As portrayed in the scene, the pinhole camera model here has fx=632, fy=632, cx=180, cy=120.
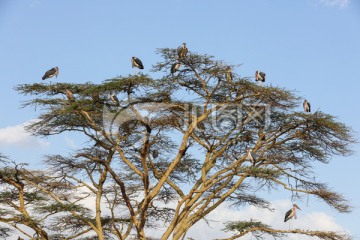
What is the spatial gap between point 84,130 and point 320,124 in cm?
771

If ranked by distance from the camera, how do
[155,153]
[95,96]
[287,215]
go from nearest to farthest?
[95,96] → [287,215] → [155,153]

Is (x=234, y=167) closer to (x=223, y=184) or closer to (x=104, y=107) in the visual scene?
(x=223, y=184)

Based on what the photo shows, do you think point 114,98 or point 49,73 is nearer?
point 114,98

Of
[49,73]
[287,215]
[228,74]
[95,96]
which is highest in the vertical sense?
[228,74]

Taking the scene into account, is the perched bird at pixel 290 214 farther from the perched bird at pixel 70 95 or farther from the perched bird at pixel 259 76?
the perched bird at pixel 70 95

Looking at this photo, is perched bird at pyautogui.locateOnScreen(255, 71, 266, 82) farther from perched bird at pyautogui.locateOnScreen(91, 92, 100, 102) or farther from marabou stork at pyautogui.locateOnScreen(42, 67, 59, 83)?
marabou stork at pyautogui.locateOnScreen(42, 67, 59, 83)

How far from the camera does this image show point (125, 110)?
20.2 meters

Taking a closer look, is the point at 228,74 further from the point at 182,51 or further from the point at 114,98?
the point at 114,98

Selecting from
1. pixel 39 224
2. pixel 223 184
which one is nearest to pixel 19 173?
pixel 39 224

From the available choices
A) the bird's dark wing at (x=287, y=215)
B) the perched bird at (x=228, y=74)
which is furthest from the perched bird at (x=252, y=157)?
the bird's dark wing at (x=287, y=215)

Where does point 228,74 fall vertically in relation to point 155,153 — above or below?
above

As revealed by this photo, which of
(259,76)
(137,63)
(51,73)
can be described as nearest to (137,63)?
(137,63)

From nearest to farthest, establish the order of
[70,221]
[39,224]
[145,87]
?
[145,87], [39,224], [70,221]

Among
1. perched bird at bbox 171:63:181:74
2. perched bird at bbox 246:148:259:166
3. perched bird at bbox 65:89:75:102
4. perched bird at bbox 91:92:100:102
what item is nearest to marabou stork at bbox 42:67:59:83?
perched bird at bbox 65:89:75:102
